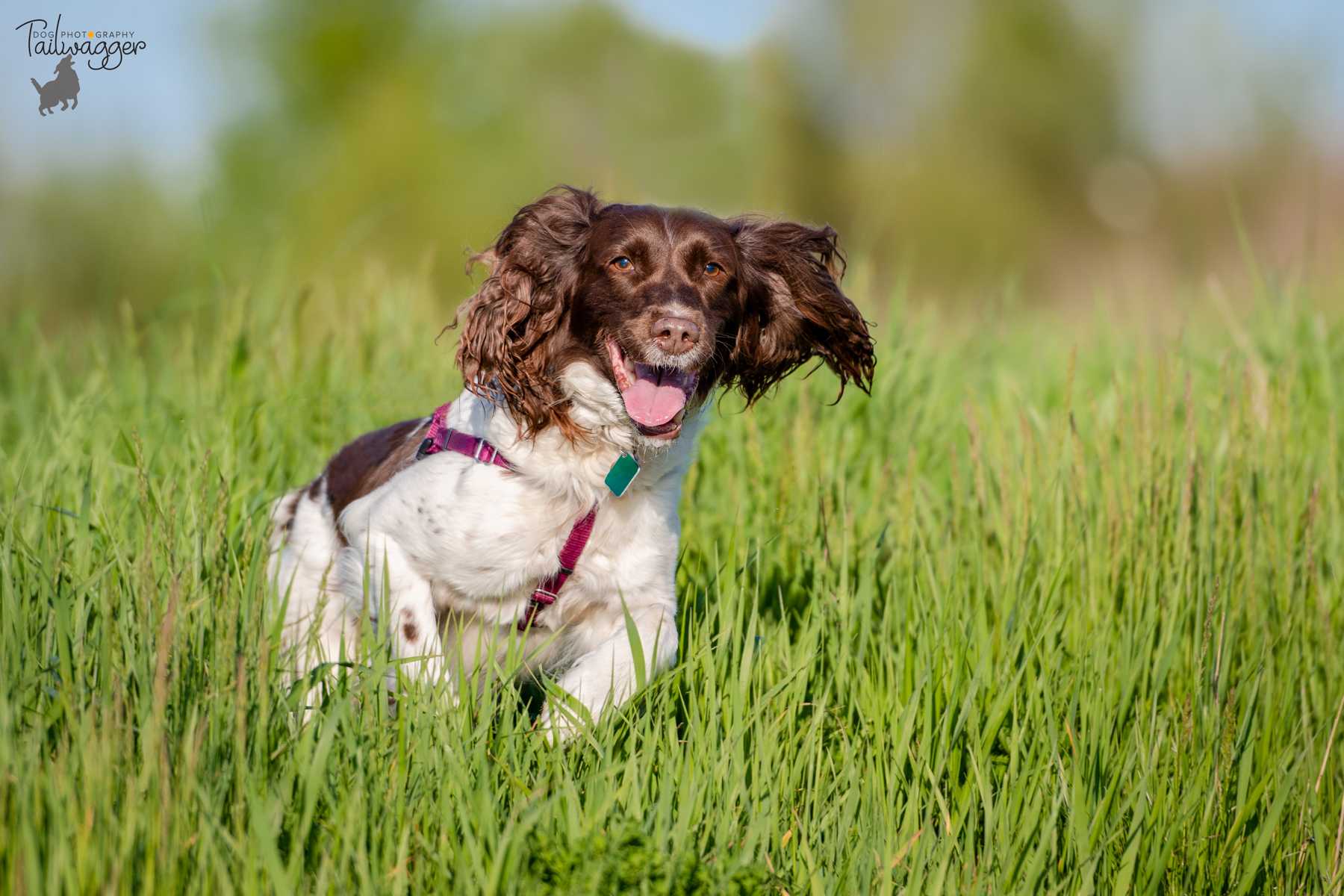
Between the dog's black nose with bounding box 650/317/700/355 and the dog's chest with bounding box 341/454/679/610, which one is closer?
the dog's black nose with bounding box 650/317/700/355

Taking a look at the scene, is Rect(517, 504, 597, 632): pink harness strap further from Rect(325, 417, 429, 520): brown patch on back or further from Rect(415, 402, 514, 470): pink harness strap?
Rect(325, 417, 429, 520): brown patch on back

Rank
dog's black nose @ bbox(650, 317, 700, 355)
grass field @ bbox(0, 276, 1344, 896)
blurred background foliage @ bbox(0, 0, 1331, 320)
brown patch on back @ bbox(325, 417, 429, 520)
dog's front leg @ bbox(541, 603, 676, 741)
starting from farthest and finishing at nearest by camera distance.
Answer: blurred background foliage @ bbox(0, 0, 1331, 320) < brown patch on back @ bbox(325, 417, 429, 520) < dog's black nose @ bbox(650, 317, 700, 355) < dog's front leg @ bbox(541, 603, 676, 741) < grass field @ bbox(0, 276, 1344, 896)

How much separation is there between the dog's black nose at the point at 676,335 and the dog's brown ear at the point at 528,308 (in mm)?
410

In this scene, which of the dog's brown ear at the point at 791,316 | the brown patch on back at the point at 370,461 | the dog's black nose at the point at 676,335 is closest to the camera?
the dog's black nose at the point at 676,335

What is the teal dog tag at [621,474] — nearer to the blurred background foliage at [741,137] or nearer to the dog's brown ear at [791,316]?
the dog's brown ear at [791,316]

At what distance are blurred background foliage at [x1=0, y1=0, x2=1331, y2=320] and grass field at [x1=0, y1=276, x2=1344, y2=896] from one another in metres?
3.36

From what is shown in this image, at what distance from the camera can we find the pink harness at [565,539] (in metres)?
3.03

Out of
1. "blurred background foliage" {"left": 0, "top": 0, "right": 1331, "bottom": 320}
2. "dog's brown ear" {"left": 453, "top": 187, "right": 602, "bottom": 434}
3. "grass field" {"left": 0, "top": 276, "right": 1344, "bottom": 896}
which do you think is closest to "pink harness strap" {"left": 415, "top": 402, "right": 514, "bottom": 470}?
"dog's brown ear" {"left": 453, "top": 187, "right": 602, "bottom": 434}

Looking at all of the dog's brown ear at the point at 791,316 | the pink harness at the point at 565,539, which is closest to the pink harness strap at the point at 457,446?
the pink harness at the point at 565,539

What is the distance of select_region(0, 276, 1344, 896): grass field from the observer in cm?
192

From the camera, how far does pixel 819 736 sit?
8.59ft

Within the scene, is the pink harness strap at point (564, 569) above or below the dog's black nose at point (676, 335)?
below

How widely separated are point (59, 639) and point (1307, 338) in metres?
5.22

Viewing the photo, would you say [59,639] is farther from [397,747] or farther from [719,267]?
[719,267]
